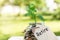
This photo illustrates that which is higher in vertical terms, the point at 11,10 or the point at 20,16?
the point at 11,10

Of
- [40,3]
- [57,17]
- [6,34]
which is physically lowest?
[6,34]

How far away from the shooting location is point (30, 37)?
6.34ft

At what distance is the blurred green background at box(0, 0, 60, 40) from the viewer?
2.81 m

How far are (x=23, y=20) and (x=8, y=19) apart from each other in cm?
24

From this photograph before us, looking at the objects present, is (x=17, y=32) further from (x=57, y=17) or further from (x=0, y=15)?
(x=57, y=17)

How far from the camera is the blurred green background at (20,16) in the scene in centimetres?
281

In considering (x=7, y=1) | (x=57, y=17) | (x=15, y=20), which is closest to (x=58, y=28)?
(x=57, y=17)

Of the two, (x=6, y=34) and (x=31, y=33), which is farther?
(x=6, y=34)

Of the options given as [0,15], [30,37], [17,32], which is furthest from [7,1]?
[30,37]

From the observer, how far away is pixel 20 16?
2834 millimetres

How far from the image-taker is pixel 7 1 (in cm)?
283

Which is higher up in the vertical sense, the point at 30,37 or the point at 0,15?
the point at 0,15

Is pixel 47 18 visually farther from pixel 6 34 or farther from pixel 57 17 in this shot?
pixel 6 34

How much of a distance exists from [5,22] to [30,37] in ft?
3.30
